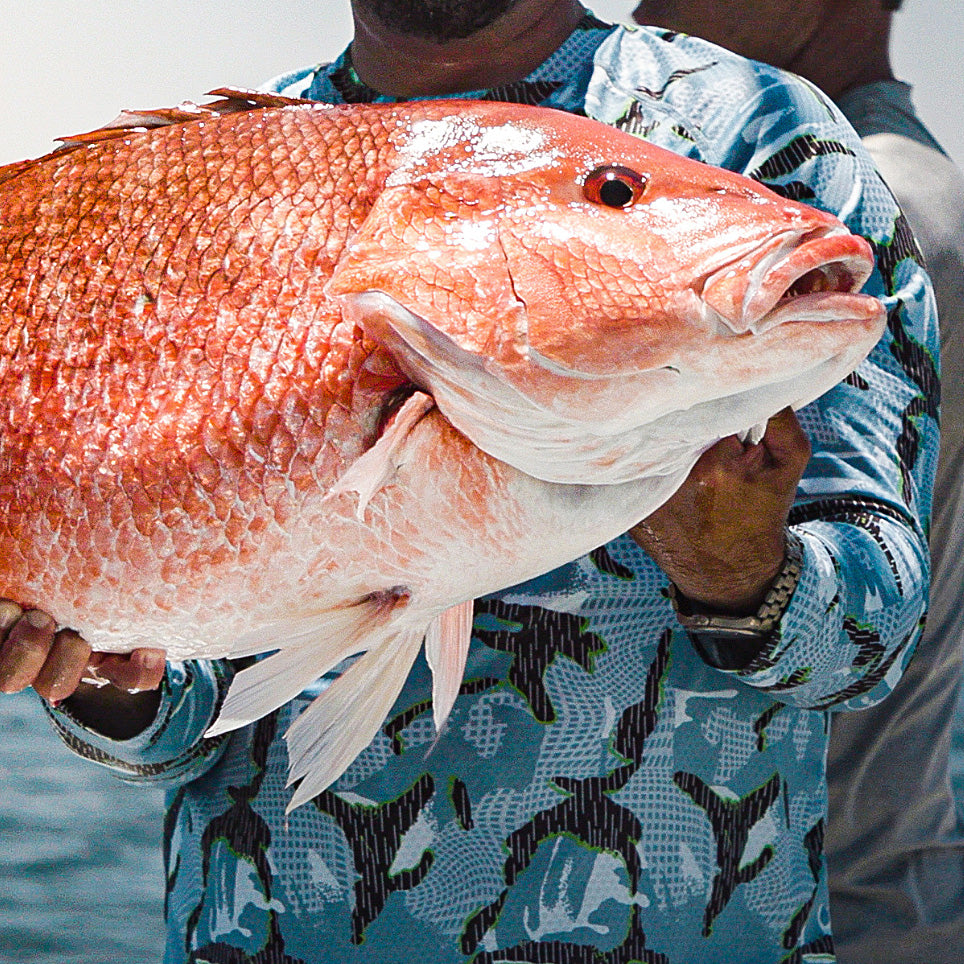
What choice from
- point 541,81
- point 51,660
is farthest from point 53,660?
point 541,81

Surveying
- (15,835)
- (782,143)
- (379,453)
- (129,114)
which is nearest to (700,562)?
(379,453)

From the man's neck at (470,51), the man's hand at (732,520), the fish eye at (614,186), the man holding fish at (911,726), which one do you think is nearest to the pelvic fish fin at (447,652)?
the man's hand at (732,520)

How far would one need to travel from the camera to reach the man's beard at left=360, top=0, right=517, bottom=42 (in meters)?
1.31

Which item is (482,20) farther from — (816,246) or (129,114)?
(816,246)

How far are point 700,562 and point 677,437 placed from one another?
0.23m

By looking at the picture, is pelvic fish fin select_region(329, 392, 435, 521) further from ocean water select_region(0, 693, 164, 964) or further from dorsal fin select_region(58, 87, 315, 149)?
ocean water select_region(0, 693, 164, 964)

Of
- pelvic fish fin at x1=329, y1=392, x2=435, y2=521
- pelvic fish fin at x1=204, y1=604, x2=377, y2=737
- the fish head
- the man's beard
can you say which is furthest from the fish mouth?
the man's beard

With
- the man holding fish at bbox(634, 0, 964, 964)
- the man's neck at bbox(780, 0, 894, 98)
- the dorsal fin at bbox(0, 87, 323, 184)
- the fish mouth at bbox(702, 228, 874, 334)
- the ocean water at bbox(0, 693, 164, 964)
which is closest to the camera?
the fish mouth at bbox(702, 228, 874, 334)

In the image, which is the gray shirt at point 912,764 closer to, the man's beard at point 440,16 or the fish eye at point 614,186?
the man's beard at point 440,16

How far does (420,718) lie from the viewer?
121cm

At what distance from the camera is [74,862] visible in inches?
171

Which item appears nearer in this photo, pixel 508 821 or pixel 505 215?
pixel 505 215

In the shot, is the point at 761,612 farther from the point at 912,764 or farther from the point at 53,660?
the point at 912,764

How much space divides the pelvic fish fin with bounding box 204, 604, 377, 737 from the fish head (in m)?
0.17
